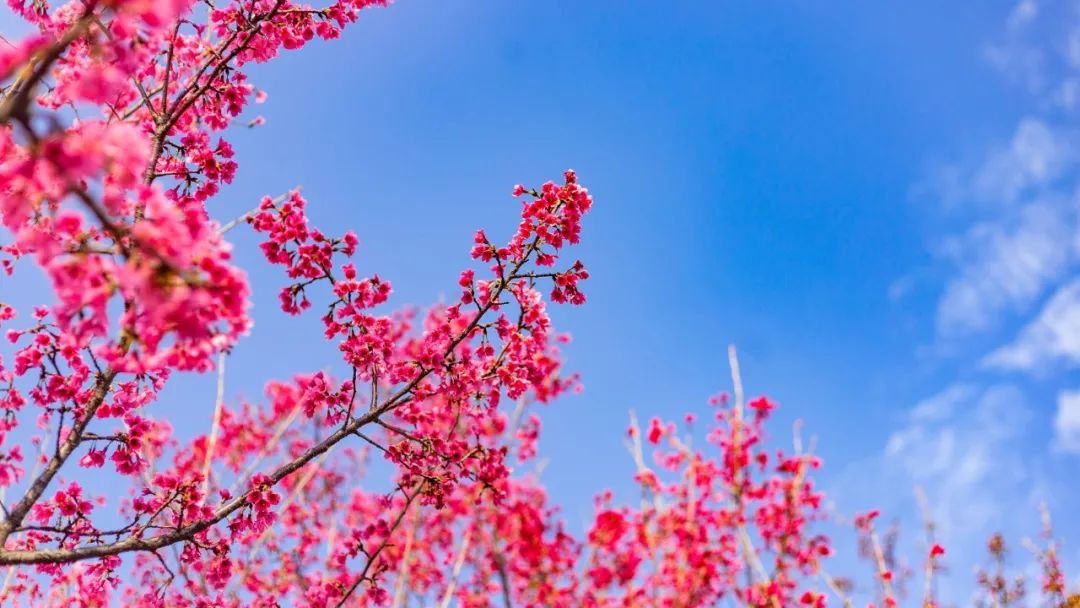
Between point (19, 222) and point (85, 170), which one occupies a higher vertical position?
point (19, 222)

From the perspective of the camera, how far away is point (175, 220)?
1.82 m

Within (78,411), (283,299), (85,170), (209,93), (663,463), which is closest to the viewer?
(85,170)

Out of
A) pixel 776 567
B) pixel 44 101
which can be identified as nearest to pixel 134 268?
pixel 44 101

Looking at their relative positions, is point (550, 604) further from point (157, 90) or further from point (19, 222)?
point (19, 222)

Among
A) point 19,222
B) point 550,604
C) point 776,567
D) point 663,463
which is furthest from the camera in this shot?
point 663,463

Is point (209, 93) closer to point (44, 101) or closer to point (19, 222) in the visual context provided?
point (44, 101)

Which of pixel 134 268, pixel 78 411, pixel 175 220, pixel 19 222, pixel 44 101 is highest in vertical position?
pixel 44 101

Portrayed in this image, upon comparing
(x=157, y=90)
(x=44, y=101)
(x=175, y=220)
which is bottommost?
(x=175, y=220)

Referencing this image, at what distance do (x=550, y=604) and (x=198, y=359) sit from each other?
10.2m

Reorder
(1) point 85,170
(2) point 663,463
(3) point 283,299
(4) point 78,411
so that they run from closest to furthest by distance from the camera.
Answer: (1) point 85,170 → (4) point 78,411 → (3) point 283,299 → (2) point 663,463

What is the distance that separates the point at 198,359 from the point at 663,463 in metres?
10.7

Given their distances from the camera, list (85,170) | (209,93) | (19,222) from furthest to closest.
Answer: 1. (209,93)
2. (19,222)
3. (85,170)

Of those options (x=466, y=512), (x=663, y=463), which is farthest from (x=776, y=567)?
(x=466, y=512)

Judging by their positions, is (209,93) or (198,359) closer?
(198,359)
